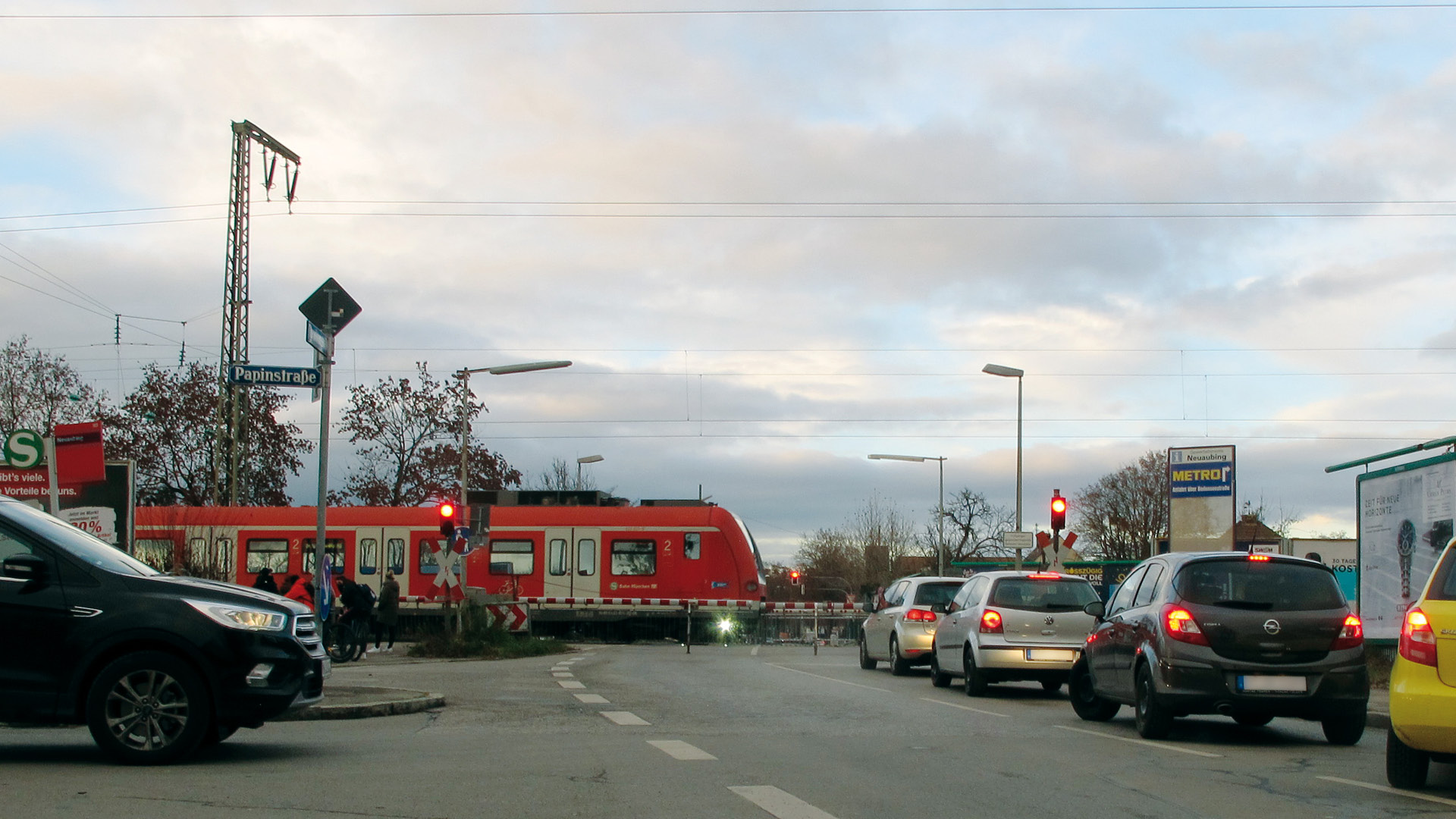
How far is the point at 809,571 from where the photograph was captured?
315 ft

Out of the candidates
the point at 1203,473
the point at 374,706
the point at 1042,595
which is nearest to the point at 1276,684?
the point at 1042,595

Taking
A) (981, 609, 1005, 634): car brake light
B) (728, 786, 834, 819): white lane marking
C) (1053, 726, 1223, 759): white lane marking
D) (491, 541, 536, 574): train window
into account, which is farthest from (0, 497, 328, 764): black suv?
(491, 541, 536, 574): train window

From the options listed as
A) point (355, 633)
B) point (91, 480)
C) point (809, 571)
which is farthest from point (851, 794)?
point (809, 571)

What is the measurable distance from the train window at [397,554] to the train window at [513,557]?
2474 millimetres

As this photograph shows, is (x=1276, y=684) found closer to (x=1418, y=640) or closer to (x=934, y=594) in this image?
(x=1418, y=640)

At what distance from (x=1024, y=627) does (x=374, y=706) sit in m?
7.61

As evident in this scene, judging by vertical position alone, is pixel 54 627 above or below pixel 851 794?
above

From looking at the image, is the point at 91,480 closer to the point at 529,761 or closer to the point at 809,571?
the point at 529,761

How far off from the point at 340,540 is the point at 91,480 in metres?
19.5

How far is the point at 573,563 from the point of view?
3878 cm

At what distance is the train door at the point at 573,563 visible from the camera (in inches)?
1519

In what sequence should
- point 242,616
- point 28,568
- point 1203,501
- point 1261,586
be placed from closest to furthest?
1. point 28,568
2. point 242,616
3. point 1261,586
4. point 1203,501

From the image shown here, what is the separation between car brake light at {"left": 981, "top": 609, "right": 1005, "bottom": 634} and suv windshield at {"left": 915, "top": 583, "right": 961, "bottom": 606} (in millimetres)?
4768

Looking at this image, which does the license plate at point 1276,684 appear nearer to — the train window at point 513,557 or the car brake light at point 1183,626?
the car brake light at point 1183,626
